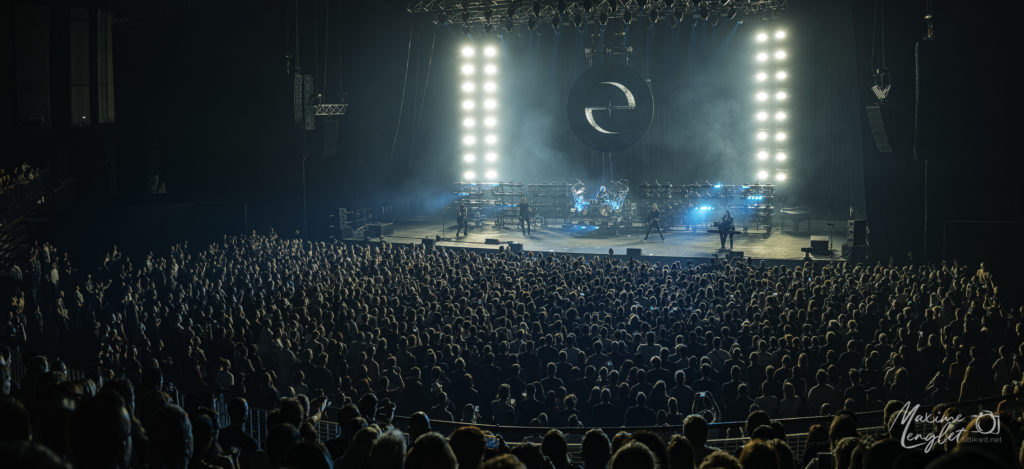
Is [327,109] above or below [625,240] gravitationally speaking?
above

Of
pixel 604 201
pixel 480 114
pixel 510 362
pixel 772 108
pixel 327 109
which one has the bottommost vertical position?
pixel 510 362

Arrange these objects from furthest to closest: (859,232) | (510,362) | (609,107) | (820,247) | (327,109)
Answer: (609,107), (327,109), (820,247), (859,232), (510,362)

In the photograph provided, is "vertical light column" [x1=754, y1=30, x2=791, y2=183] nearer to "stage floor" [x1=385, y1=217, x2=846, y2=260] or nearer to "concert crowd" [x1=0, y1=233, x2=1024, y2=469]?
"stage floor" [x1=385, y1=217, x2=846, y2=260]

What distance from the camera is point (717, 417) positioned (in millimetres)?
8938

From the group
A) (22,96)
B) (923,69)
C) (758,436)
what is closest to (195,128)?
(22,96)

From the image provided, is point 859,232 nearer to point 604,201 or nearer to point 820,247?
point 820,247

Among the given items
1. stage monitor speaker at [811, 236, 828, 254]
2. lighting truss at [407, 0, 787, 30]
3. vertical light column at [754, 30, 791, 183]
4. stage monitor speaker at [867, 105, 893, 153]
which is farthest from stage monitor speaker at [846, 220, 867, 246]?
vertical light column at [754, 30, 791, 183]

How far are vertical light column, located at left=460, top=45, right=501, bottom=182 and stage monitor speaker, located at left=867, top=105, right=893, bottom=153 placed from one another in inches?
710

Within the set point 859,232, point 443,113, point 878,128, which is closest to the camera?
point 878,128

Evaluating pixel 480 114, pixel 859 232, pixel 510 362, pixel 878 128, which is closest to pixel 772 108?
pixel 859 232

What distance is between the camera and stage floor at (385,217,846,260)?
24625 millimetres

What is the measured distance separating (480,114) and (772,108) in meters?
12.7

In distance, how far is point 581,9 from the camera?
1106 inches

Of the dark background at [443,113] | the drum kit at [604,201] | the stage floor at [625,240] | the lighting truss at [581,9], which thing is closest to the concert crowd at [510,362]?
the dark background at [443,113]
